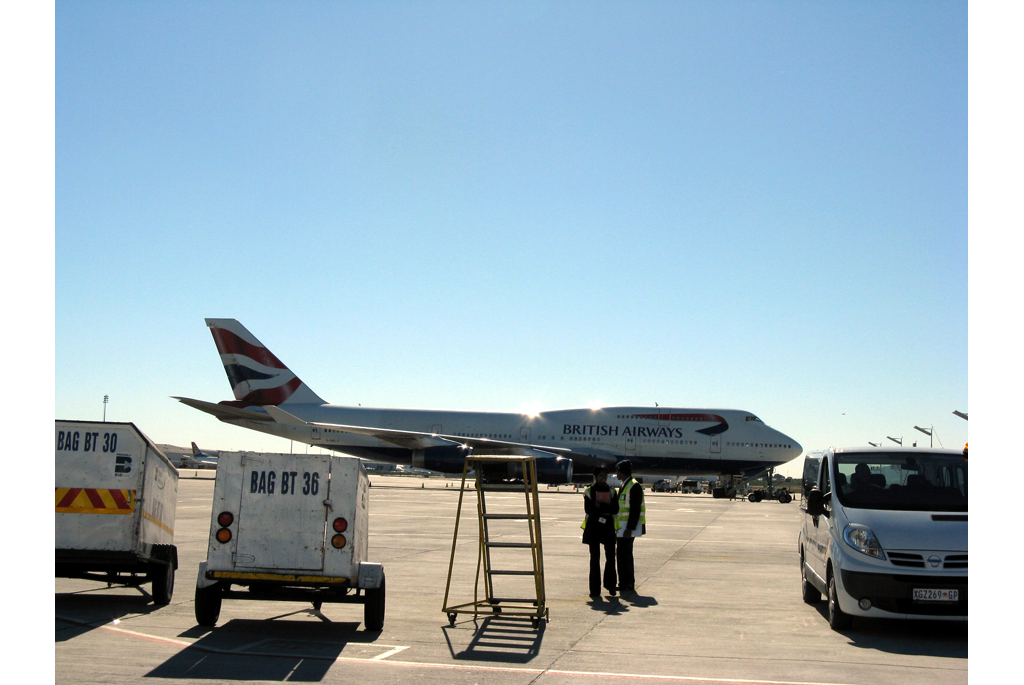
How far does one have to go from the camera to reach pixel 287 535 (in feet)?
26.1

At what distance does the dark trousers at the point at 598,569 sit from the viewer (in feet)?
34.8

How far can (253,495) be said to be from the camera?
8.04 metres

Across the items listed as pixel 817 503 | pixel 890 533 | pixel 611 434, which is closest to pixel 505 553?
pixel 817 503

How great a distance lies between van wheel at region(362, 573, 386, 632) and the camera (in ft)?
26.4

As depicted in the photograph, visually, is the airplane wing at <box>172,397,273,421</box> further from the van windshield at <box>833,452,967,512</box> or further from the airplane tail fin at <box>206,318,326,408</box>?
the van windshield at <box>833,452,967,512</box>

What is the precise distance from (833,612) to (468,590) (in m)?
4.53

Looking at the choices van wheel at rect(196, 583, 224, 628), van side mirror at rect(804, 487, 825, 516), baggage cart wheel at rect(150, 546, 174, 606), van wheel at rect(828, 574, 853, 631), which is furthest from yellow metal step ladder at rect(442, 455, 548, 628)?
baggage cart wheel at rect(150, 546, 174, 606)

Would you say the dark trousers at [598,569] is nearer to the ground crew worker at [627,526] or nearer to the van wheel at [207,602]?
the ground crew worker at [627,526]

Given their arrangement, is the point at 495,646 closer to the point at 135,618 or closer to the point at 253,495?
the point at 253,495

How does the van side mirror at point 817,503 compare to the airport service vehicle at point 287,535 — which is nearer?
the airport service vehicle at point 287,535

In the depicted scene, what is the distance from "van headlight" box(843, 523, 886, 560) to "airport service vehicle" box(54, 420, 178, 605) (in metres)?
7.19

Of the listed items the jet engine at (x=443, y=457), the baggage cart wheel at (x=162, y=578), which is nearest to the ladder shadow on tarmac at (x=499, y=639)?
the baggage cart wheel at (x=162, y=578)

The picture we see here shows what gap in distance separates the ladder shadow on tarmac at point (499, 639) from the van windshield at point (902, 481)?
3.59 metres

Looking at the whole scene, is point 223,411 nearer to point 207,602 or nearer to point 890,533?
point 207,602
